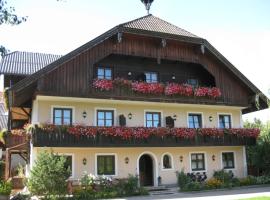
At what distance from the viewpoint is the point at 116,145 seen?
2059 centimetres

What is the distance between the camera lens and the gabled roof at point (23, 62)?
2501 cm

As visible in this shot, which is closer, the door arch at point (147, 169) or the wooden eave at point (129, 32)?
the wooden eave at point (129, 32)

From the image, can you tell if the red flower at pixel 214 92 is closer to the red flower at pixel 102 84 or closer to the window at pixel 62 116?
the red flower at pixel 102 84

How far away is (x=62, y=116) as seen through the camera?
21.1 meters

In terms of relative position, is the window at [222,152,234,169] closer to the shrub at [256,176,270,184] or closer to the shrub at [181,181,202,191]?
the shrub at [256,176,270,184]

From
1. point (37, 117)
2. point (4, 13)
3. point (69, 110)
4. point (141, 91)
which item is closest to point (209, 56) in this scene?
point (141, 91)

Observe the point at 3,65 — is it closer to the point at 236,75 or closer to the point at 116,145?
the point at 116,145

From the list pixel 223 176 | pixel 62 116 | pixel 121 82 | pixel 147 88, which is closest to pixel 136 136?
pixel 147 88

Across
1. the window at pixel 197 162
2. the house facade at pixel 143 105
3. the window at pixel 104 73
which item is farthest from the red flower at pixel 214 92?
the window at pixel 104 73

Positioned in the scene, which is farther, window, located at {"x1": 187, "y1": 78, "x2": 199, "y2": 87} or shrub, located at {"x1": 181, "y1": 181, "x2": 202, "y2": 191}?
window, located at {"x1": 187, "y1": 78, "x2": 199, "y2": 87}

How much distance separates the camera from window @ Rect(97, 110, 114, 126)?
2198 cm

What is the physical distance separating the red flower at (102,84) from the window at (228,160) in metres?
9.67

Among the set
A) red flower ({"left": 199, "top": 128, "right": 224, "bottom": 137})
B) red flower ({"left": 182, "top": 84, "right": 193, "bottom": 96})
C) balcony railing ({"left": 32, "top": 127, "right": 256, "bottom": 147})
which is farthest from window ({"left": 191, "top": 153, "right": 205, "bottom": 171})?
red flower ({"left": 182, "top": 84, "right": 193, "bottom": 96})

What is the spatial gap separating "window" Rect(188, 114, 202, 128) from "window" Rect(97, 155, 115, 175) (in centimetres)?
609
